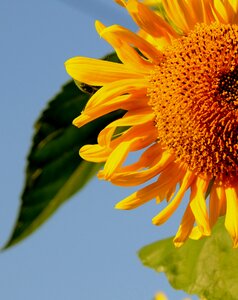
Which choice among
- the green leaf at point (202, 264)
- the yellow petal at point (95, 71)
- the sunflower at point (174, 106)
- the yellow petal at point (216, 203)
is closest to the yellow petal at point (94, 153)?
the sunflower at point (174, 106)

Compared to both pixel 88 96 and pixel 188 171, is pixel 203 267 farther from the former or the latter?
pixel 88 96

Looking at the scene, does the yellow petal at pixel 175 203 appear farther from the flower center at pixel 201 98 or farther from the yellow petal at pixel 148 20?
the yellow petal at pixel 148 20

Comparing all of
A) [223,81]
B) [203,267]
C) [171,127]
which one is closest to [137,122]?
[171,127]

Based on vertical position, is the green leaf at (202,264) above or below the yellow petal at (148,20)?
below

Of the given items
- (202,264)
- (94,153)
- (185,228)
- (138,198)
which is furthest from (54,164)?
(202,264)

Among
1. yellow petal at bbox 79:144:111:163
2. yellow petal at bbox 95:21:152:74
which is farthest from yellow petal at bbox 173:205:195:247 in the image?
yellow petal at bbox 95:21:152:74

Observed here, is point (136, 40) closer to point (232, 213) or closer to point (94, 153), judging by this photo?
point (94, 153)

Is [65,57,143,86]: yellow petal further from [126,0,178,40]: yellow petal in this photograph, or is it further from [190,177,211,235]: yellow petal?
[190,177,211,235]: yellow petal
